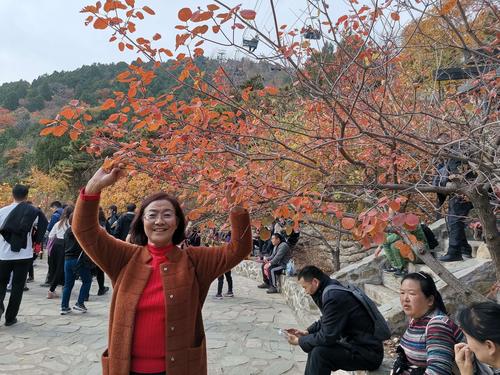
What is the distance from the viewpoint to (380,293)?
6086mm

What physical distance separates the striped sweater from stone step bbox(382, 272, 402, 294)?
3.33 metres

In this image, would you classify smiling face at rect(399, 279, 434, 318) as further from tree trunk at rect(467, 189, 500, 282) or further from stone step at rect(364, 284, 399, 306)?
stone step at rect(364, 284, 399, 306)

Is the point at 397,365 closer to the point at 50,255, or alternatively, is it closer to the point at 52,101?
the point at 50,255

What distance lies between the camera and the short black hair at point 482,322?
1.92 meters

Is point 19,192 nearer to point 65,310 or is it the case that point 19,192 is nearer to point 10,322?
point 10,322

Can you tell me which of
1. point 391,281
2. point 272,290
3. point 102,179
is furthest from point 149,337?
point 272,290

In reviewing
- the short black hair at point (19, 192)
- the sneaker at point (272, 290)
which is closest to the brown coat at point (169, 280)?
the short black hair at point (19, 192)

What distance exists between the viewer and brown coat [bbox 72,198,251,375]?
1931 mm

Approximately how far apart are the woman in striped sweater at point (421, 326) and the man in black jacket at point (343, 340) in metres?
0.46

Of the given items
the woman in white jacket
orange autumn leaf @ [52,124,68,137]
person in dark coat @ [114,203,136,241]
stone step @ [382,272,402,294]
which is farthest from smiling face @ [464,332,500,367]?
the woman in white jacket

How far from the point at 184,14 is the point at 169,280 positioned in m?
1.51

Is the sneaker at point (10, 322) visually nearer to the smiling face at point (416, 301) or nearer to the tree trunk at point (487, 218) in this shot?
the smiling face at point (416, 301)

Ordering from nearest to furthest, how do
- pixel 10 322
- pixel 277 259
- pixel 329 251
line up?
pixel 10 322
pixel 277 259
pixel 329 251

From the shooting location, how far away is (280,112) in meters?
8.76
